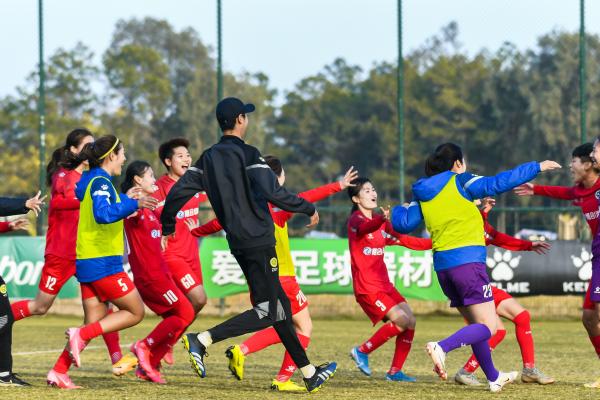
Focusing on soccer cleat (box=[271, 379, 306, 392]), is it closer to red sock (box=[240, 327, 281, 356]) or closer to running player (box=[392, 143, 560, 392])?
red sock (box=[240, 327, 281, 356])

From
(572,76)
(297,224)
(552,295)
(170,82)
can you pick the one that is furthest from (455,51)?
(552,295)

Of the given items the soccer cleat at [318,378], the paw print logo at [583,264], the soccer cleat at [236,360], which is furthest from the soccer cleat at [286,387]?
the paw print logo at [583,264]

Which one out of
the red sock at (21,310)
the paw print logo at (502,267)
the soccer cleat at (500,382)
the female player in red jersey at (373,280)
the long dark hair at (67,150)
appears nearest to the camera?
the soccer cleat at (500,382)

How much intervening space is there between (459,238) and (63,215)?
11.8 ft

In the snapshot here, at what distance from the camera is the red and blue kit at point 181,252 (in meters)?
10.2

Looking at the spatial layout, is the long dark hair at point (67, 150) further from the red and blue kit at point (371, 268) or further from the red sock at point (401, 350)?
the red sock at point (401, 350)

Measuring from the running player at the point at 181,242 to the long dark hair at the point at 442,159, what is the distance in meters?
2.57

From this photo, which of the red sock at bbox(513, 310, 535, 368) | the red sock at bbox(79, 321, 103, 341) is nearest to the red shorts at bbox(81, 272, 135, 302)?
the red sock at bbox(79, 321, 103, 341)

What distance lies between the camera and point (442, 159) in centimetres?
859

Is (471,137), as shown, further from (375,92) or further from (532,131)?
(375,92)

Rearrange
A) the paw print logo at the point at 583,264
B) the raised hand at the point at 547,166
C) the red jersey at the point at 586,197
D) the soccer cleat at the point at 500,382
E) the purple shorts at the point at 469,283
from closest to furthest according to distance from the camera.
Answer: the raised hand at the point at 547,166 → the purple shorts at the point at 469,283 → the soccer cleat at the point at 500,382 → the red jersey at the point at 586,197 → the paw print logo at the point at 583,264

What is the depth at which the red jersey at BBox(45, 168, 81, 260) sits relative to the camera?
9.66 metres

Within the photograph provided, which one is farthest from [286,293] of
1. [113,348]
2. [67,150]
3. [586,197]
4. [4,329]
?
[586,197]

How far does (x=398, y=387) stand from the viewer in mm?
8977
